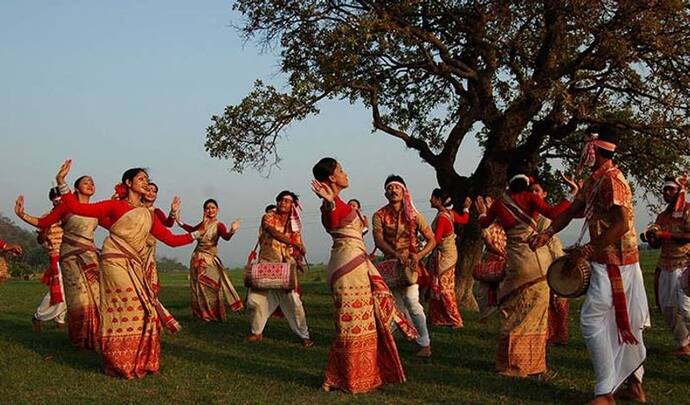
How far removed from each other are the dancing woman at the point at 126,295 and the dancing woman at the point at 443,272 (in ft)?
14.2

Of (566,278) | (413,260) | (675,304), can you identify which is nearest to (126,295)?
(413,260)

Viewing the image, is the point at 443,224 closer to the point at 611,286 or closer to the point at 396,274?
the point at 396,274

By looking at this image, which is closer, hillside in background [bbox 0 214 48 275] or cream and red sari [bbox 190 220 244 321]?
cream and red sari [bbox 190 220 244 321]

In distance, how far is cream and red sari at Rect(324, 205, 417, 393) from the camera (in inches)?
264

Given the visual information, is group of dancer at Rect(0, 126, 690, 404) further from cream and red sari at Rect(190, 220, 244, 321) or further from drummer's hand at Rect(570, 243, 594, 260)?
cream and red sari at Rect(190, 220, 244, 321)

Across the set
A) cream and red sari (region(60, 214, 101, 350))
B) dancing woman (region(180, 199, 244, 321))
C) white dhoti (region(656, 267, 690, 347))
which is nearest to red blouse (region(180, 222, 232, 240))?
dancing woman (region(180, 199, 244, 321))

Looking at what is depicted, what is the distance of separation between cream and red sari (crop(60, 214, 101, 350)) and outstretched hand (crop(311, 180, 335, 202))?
3.96 m

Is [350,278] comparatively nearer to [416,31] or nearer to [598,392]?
[598,392]

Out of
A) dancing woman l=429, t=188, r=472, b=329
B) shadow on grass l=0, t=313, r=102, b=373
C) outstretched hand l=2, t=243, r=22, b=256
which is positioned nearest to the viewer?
shadow on grass l=0, t=313, r=102, b=373

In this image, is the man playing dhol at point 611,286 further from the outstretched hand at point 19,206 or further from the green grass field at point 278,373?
the outstretched hand at point 19,206

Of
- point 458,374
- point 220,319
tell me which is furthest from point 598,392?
point 220,319

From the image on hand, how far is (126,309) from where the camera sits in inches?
298

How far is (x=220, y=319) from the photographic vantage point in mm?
12219

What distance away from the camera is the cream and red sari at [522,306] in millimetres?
7301
